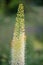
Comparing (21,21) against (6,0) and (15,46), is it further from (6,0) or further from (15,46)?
(6,0)

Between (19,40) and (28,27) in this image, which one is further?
(28,27)

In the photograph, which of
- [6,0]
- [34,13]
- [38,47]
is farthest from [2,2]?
[38,47]

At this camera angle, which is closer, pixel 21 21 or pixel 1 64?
pixel 21 21

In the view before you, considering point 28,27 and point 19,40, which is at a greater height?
point 28,27

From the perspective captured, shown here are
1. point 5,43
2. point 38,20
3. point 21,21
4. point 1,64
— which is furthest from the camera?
point 38,20

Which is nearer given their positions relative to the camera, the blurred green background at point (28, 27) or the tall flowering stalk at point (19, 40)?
the tall flowering stalk at point (19, 40)

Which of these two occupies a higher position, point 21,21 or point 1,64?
point 21,21

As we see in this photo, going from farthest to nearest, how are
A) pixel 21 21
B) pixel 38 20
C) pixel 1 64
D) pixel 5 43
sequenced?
1. pixel 38 20
2. pixel 5 43
3. pixel 1 64
4. pixel 21 21

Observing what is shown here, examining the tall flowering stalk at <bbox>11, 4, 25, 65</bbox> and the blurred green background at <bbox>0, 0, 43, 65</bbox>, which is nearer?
the tall flowering stalk at <bbox>11, 4, 25, 65</bbox>
